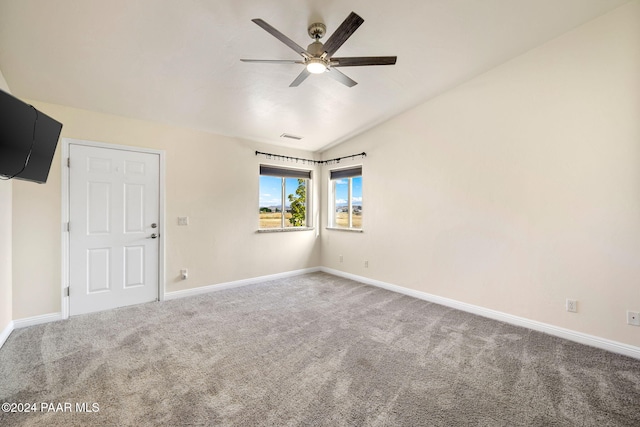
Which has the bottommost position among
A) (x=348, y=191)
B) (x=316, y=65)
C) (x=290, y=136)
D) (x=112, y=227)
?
(x=112, y=227)

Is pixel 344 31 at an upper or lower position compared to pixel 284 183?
upper

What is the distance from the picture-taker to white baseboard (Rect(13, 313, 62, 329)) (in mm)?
2848

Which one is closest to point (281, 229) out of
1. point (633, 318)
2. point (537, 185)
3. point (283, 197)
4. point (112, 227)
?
point (283, 197)

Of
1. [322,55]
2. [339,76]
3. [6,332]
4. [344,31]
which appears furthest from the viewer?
[6,332]

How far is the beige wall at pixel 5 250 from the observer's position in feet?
8.28

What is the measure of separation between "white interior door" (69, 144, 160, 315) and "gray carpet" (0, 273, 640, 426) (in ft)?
1.18

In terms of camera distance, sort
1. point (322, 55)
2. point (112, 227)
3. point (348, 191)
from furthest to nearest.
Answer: point (348, 191)
point (112, 227)
point (322, 55)

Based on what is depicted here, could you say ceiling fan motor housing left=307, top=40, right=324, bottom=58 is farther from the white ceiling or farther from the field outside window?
the field outside window

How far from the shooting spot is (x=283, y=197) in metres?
5.19

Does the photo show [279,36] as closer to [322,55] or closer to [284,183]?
[322,55]

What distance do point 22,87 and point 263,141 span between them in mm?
2817

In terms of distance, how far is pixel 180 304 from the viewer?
3.61 meters

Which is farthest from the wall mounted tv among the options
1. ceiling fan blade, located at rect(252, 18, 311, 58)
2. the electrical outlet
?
the electrical outlet

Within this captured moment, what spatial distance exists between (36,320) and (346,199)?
445cm
